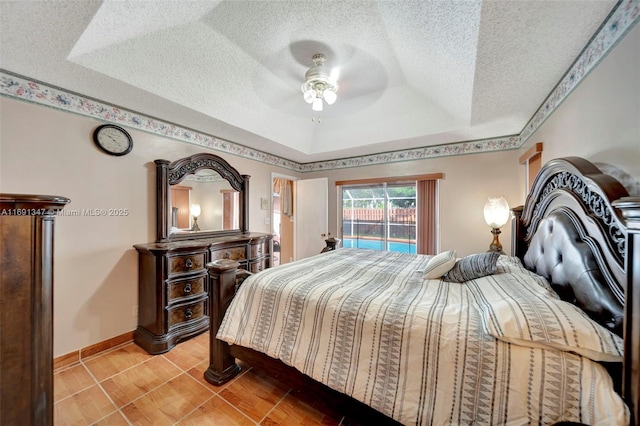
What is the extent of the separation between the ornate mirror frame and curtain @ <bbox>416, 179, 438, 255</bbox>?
266 centimetres

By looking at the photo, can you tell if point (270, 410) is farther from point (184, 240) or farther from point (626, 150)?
point (626, 150)

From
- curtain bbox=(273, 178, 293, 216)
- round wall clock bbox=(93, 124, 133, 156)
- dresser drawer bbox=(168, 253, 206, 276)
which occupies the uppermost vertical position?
round wall clock bbox=(93, 124, 133, 156)

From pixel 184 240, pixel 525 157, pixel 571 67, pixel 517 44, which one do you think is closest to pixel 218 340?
pixel 184 240

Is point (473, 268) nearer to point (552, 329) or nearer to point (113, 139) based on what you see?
point (552, 329)

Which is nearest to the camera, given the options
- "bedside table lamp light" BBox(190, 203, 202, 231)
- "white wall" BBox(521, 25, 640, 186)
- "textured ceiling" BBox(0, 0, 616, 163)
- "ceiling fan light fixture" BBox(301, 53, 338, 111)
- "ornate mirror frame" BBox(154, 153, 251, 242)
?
"white wall" BBox(521, 25, 640, 186)

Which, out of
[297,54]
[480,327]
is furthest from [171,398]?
[297,54]

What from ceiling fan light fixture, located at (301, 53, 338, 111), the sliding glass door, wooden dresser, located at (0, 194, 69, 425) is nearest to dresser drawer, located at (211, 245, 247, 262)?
wooden dresser, located at (0, 194, 69, 425)

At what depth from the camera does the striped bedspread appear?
84cm

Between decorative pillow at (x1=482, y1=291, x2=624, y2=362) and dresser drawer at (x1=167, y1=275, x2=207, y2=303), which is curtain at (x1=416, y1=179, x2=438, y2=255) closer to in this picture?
decorative pillow at (x1=482, y1=291, x2=624, y2=362)

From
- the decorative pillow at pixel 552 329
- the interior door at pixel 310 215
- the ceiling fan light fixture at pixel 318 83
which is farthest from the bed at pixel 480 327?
the interior door at pixel 310 215

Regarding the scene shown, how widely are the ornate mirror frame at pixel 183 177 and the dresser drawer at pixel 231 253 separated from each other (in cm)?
38

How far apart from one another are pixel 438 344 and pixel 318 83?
7.16 feet

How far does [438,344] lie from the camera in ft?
3.30

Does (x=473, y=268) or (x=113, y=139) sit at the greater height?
(x=113, y=139)
